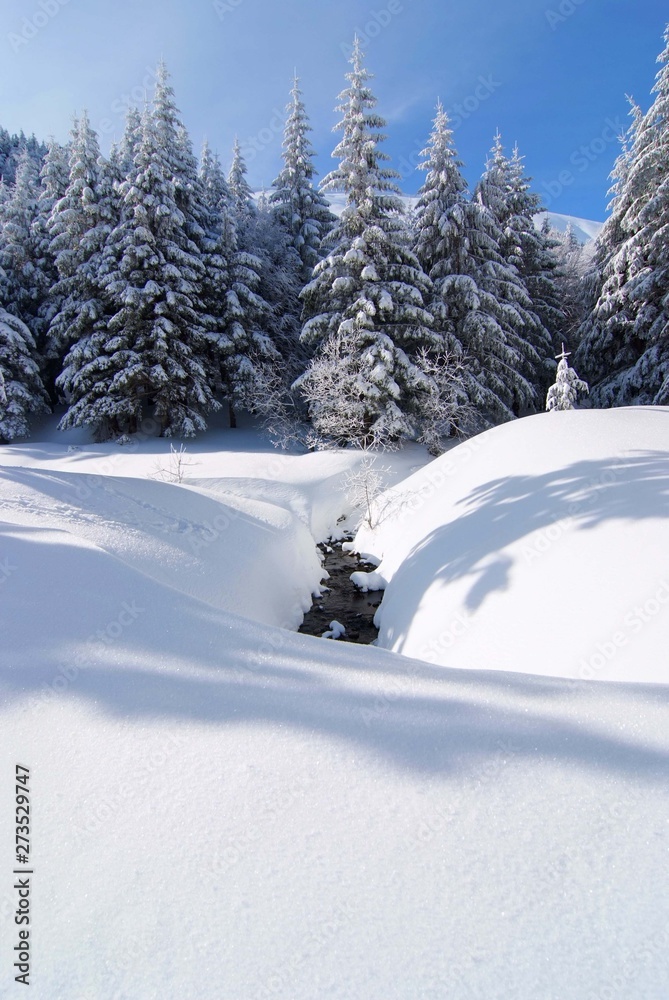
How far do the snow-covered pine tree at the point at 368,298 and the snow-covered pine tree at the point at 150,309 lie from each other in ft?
19.9

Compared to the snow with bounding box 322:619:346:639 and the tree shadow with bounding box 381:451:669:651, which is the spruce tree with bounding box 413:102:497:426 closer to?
the tree shadow with bounding box 381:451:669:651

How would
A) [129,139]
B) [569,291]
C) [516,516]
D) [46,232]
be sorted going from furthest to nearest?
[569,291] → [46,232] → [129,139] → [516,516]

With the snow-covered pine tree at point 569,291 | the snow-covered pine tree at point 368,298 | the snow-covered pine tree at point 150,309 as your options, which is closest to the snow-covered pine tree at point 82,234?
the snow-covered pine tree at point 150,309

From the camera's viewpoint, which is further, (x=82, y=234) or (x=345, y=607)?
(x=82, y=234)

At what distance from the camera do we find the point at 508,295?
19531 mm

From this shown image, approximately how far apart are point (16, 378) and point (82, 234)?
24.2 ft

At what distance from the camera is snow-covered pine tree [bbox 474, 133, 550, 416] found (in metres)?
18.7

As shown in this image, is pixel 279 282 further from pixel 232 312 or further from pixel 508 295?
pixel 508 295

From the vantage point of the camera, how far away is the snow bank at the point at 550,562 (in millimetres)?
4363

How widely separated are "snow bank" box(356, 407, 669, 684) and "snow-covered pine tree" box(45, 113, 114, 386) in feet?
60.5

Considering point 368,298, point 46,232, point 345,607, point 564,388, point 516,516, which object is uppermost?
point 46,232

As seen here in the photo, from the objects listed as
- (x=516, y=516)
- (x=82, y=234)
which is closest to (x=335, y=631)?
(x=516, y=516)

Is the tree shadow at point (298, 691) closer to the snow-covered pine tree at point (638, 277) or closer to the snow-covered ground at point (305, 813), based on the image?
the snow-covered ground at point (305, 813)

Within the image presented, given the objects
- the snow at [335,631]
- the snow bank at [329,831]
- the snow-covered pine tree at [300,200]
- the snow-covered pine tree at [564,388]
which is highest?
the snow-covered pine tree at [300,200]
